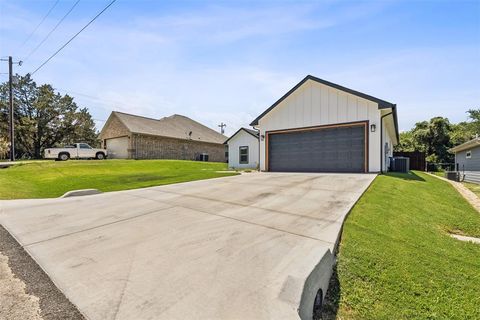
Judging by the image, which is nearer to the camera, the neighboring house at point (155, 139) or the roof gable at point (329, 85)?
the roof gable at point (329, 85)

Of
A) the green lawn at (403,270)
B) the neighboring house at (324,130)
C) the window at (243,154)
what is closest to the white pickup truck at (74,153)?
the window at (243,154)

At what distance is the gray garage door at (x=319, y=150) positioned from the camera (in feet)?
40.2

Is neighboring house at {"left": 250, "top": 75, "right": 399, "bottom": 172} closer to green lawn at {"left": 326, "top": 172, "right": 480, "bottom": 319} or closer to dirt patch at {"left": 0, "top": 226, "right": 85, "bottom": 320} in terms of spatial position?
green lawn at {"left": 326, "top": 172, "right": 480, "bottom": 319}

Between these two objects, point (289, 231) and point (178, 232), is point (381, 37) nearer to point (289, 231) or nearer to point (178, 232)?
point (289, 231)

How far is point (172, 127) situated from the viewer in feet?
94.2

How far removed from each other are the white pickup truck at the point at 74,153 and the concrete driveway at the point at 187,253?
16.9 m

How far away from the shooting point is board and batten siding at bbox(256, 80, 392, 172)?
11711 millimetres

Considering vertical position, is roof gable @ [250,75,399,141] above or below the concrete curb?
above

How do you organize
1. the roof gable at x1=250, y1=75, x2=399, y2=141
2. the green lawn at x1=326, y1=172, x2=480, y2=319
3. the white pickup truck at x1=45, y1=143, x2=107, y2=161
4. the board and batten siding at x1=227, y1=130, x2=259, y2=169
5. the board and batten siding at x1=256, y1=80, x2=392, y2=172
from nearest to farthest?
the green lawn at x1=326, y1=172, x2=480, y2=319 → the roof gable at x1=250, y1=75, x2=399, y2=141 → the board and batten siding at x1=256, y1=80, x2=392, y2=172 → the board and batten siding at x1=227, y1=130, x2=259, y2=169 → the white pickup truck at x1=45, y1=143, x2=107, y2=161

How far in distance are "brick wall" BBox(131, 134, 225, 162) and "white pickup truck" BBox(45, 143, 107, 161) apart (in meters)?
3.33

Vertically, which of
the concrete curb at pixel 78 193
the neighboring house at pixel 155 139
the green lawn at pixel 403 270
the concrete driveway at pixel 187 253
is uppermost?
the neighboring house at pixel 155 139

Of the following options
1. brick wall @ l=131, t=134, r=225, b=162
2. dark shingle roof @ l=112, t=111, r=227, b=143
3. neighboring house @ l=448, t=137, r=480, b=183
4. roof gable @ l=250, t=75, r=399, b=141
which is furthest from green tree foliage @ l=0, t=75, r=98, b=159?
neighboring house @ l=448, t=137, r=480, b=183

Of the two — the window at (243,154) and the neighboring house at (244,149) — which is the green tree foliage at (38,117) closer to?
the neighboring house at (244,149)

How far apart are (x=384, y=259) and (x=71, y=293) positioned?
3579mm
